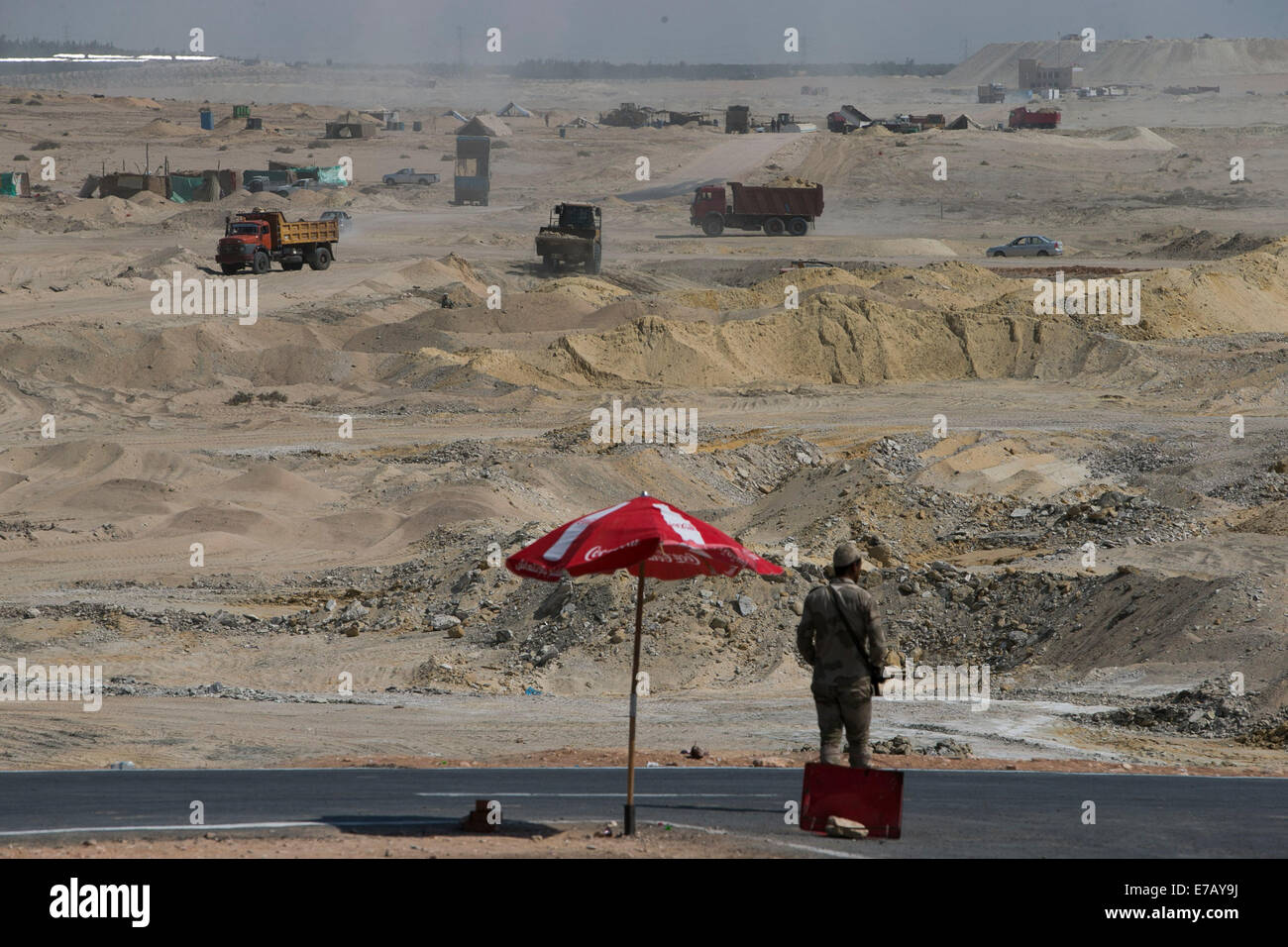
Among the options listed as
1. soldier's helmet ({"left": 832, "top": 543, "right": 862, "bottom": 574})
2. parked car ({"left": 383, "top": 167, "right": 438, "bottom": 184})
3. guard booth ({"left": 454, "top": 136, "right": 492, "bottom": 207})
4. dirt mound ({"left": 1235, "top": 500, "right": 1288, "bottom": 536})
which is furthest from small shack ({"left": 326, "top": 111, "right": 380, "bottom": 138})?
soldier's helmet ({"left": 832, "top": 543, "right": 862, "bottom": 574})

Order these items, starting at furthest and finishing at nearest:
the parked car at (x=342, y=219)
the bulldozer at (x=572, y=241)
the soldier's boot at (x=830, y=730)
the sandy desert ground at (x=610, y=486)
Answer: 1. the parked car at (x=342, y=219)
2. the bulldozer at (x=572, y=241)
3. the sandy desert ground at (x=610, y=486)
4. the soldier's boot at (x=830, y=730)

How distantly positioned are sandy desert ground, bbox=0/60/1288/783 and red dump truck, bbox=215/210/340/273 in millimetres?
930

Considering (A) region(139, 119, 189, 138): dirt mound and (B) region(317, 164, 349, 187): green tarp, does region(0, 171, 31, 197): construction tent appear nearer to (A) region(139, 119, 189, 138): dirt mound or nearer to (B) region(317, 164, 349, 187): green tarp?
(B) region(317, 164, 349, 187): green tarp

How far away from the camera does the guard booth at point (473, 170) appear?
266 ft

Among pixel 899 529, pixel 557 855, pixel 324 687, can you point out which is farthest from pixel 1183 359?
pixel 557 855

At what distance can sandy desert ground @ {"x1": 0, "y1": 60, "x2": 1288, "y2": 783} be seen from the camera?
51.8 ft

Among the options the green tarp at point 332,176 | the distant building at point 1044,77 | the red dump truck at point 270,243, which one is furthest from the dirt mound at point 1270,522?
the distant building at point 1044,77

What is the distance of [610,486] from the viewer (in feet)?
88.6

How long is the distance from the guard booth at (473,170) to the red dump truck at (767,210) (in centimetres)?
1801

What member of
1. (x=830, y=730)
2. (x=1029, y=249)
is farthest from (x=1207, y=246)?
(x=830, y=730)

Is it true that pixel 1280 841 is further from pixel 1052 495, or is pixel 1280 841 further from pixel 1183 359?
pixel 1183 359

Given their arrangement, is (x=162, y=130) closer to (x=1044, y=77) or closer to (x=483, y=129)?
(x=483, y=129)

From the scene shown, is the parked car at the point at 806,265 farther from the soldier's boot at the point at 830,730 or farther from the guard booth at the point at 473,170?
the soldier's boot at the point at 830,730

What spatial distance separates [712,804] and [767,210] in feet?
191
